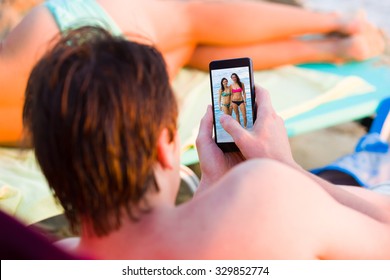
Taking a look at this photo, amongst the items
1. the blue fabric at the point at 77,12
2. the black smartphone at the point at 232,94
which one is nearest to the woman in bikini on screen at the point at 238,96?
the black smartphone at the point at 232,94

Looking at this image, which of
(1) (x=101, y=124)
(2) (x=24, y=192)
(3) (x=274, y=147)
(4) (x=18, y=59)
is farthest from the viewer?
(4) (x=18, y=59)

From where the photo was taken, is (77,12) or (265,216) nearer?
(265,216)

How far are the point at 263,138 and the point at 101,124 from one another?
450 mm

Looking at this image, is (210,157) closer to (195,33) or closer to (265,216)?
(265,216)

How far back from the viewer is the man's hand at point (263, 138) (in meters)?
1.12

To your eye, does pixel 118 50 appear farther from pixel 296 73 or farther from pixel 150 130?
pixel 296 73

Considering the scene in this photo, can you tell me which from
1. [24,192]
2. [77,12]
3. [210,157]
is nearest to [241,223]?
[210,157]

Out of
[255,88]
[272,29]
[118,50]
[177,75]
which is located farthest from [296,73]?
[118,50]

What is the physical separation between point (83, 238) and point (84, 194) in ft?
0.34

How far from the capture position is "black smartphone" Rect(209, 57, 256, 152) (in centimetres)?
124

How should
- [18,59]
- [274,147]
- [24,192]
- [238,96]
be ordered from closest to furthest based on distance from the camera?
[274,147] < [238,96] < [24,192] < [18,59]

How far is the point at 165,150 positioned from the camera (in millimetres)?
885

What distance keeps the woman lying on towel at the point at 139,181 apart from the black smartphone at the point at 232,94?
0.36m

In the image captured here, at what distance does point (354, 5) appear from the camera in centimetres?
427
